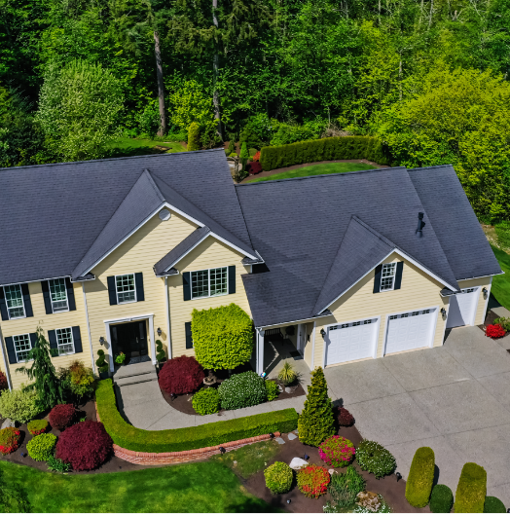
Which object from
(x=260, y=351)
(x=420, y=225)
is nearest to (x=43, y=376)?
(x=260, y=351)

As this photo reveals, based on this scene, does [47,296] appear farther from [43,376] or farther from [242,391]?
[242,391]

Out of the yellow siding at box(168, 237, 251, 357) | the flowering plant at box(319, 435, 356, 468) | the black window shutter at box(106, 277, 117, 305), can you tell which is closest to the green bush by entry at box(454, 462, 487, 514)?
the flowering plant at box(319, 435, 356, 468)

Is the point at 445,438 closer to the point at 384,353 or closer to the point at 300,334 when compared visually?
the point at 384,353

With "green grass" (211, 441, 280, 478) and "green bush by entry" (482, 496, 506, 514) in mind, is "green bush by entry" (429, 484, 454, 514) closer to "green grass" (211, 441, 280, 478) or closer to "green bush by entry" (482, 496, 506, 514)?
"green bush by entry" (482, 496, 506, 514)

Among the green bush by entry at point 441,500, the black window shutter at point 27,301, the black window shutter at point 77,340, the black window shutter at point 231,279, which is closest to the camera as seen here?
the green bush by entry at point 441,500

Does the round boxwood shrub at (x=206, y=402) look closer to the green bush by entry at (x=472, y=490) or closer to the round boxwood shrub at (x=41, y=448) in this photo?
the round boxwood shrub at (x=41, y=448)

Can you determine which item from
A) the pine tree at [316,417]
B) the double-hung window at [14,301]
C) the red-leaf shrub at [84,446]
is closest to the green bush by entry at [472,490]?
the pine tree at [316,417]

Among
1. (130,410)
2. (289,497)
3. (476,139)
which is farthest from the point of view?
(476,139)

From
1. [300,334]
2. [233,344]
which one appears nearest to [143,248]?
[233,344]
